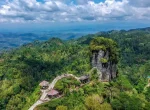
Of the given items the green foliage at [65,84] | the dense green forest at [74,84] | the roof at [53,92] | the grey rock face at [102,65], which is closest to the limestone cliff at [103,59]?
the grey rock face at [102,65]

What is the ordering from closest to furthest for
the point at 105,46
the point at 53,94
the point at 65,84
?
the point at 53,94 → the point at 65,84 → the point at 105,46

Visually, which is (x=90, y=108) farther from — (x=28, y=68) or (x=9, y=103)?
(x=28, y=68)

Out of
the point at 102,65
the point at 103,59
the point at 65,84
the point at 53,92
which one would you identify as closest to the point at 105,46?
the point at 103,59

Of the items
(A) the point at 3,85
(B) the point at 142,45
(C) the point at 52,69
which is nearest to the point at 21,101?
(A) the point at 3,85

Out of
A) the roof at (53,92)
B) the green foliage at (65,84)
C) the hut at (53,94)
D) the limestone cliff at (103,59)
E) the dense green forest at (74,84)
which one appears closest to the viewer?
the dense green forest at (74,84)

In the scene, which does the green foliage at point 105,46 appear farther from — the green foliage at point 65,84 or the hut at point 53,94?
the hut at point 53,94

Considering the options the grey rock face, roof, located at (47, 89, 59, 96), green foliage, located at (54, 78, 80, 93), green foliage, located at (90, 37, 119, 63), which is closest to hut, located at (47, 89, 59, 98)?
roof, located at (47, 89, 59, 96)

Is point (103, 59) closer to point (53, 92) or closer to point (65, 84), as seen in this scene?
point (65, 84)

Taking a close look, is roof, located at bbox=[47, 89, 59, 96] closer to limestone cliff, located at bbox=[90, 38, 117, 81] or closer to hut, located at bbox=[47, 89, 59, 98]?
hut, located at bbox=[47, 89, 59, 98]

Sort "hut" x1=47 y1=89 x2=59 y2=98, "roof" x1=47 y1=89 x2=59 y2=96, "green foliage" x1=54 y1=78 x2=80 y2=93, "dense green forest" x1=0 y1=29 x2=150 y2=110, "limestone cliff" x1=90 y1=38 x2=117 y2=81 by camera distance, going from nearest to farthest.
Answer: "dense green forest" x1=0 y1=29 x2=150 y2=110 < "hut" x1=47 y1=89 x2=59 y2=98 < "roof" x1=47 y1=89 x2=59 y2=96 < "green foliage" x1=54 y1=78 x2=80 y2=93 < "limestone cliff" x1=90 y1=38 x2=117 y2=81

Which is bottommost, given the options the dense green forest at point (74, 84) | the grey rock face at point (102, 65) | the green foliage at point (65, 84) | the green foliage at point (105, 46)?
the dense green forest at point (74, 84)

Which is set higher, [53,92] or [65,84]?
[65,84]
